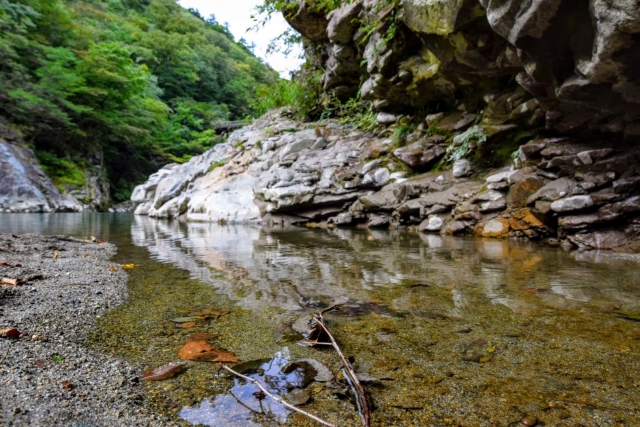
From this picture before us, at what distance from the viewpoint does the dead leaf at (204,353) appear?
5.08 feet

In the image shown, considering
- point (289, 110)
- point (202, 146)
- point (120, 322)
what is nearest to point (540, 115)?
point (120, 322)

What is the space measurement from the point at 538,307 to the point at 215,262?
3075 millimetres

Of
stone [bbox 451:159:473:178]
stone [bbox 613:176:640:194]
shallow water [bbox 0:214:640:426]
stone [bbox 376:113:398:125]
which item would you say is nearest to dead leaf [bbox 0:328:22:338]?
shallow water [bbox 0:214:640:426]

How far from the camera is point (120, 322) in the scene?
6.51 ft

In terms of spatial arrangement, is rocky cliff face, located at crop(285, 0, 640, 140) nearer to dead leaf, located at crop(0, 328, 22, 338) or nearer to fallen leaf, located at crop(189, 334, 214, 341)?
fallen leaf, located at crop(189, 334, 214, 341)

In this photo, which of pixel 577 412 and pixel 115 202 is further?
pixel 115 202

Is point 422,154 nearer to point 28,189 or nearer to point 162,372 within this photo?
point 162,372

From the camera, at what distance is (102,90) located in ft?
73.9

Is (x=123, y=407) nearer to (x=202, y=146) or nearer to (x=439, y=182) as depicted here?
(x=439, y=182)

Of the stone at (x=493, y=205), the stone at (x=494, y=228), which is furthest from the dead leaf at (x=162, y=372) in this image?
the stone at (x=493, y=205)

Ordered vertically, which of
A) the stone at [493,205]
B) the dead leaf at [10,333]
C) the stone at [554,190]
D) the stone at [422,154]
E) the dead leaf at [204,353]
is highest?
the stone at [422,154]

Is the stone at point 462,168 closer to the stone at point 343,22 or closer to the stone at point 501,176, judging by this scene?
the stone at point 501,176

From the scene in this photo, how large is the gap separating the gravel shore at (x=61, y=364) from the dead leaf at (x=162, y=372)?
43 millimetres

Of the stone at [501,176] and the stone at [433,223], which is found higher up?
the stone at [501,176]
